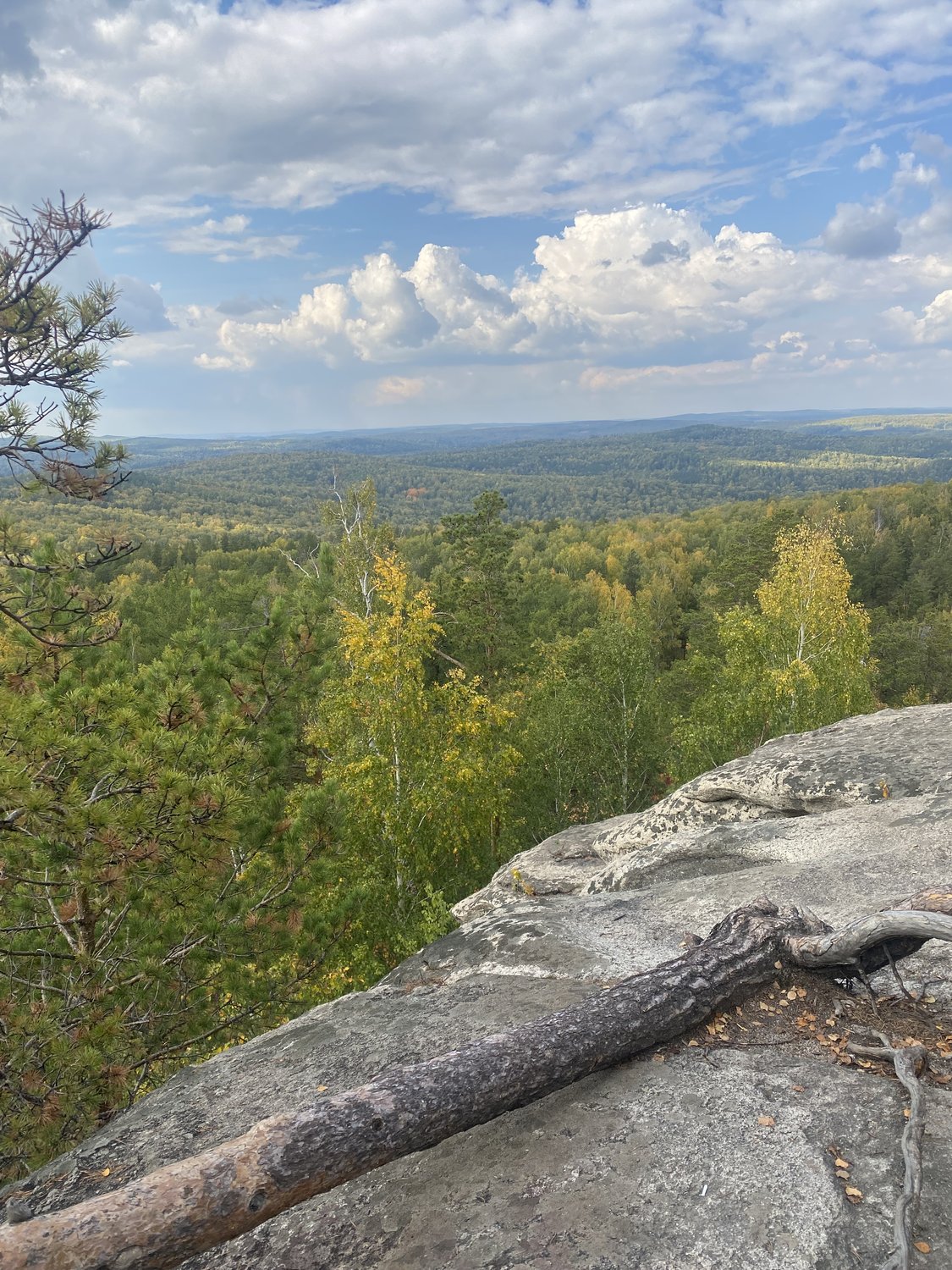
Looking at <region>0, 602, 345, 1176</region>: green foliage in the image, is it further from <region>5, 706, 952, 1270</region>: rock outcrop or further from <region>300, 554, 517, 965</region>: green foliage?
<region>300, 554, 517, 965</region>: green foliage

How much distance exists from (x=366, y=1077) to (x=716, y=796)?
831 cm

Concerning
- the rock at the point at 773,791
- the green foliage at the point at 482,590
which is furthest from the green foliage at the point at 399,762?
the green foliage at the point at 482,590

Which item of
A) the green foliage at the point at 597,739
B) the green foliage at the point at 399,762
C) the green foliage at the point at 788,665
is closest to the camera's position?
the green foliage at the point at 399,762

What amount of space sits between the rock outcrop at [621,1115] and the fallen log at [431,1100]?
30 cm

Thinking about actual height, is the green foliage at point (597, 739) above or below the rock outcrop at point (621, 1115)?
below

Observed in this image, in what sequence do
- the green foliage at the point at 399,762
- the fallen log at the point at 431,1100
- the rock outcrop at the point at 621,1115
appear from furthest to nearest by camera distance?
the green foliage at the point at 399,762
the rock outcrop at the point at 621,1115
the fallen log at the point at 431,1100

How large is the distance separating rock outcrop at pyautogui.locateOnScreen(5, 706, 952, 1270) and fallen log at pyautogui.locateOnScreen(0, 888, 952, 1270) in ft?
0.98

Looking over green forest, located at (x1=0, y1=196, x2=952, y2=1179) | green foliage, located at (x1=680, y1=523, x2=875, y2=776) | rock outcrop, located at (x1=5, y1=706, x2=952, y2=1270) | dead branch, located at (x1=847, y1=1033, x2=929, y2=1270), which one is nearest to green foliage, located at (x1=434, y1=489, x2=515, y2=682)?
green forest, located at (x1=0, y1=196, x2=952, y2=1179)

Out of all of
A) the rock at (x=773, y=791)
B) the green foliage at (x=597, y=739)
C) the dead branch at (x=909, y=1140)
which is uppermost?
the dead branch at (x=909, y=1140)

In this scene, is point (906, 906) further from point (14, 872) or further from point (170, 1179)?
point (14, 872)

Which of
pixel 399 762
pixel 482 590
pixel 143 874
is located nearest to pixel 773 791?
pixel 399 762

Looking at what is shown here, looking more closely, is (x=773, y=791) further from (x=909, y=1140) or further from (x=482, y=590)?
(x=482, y=590)

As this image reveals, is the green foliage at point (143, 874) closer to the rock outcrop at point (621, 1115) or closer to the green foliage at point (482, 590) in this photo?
the rock outcrop at point (621, 1115)

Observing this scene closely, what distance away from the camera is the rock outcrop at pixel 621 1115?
3.92 metres
